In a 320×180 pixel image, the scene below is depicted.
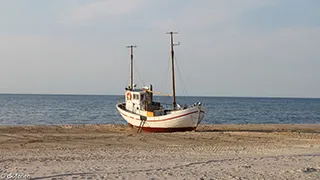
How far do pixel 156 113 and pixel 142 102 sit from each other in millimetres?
2090

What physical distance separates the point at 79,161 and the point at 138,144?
836cm

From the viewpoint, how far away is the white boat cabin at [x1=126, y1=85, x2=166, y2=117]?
34.5 metres

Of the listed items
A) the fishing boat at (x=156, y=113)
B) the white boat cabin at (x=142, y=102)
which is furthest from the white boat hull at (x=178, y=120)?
the white boat cabin at (x=142, y=102)

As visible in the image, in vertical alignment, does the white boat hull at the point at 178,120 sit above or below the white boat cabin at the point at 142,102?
below

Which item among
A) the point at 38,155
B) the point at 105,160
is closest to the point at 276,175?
the point at 105,160

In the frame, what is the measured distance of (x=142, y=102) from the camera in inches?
1374

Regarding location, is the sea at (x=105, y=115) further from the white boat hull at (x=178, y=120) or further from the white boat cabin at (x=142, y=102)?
the white boat hull at (x=178, y=120)

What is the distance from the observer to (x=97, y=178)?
12250 mm

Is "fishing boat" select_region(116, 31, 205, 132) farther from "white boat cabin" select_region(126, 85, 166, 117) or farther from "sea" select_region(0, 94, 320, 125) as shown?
"sea" select_region(0, 94, 320, 125)

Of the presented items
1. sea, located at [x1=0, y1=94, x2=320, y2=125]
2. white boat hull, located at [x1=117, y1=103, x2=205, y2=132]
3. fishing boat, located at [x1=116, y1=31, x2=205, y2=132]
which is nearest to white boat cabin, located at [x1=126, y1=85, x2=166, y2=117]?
fishing boat, located at [x1=116, y1=31, x2=205, y2=132]

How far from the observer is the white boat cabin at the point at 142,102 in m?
34.5

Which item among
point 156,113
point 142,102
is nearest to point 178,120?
point 156,113

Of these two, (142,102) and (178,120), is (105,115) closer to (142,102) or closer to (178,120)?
(142,102)

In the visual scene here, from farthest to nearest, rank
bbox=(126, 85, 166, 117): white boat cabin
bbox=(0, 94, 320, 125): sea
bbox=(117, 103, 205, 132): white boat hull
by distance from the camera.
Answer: bbox=(0, 94, 320, 125): sea < bbox=(126, 85, 166, 117): white boat cabin < bbox=(117, 103, 205, 132): white boat hull
